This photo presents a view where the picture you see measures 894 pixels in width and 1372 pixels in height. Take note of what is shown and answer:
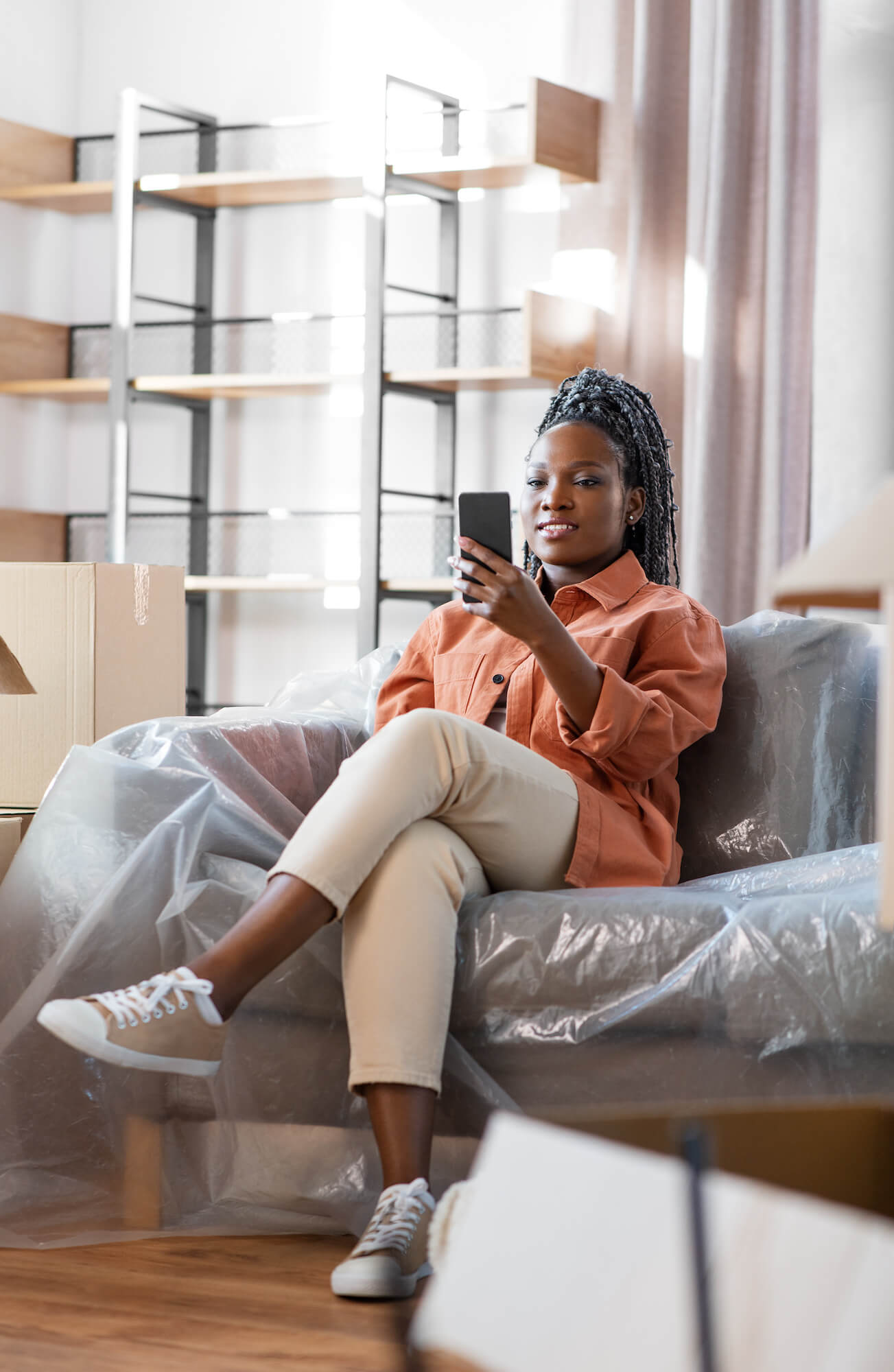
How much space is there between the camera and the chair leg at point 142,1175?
4.72 feet

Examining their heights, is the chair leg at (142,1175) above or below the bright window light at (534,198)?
below

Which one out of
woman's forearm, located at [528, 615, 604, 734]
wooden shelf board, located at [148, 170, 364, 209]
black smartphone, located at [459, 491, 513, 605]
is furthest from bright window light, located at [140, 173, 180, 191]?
woman's forearm, located at [528, 615, 604, 734]

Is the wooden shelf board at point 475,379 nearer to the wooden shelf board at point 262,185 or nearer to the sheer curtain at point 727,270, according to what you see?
the sheer curtain at point 727,270

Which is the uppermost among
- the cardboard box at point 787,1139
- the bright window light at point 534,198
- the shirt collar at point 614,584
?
the bright window light at point 534,198

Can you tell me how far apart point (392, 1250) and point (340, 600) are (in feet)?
7.37

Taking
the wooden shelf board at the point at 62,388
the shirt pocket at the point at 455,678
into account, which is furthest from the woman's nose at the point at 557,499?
the wooden shelf board at the point at 62,388

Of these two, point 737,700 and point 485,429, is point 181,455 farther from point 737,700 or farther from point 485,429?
point 737,700

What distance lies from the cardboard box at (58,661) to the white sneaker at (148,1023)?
1.76ft

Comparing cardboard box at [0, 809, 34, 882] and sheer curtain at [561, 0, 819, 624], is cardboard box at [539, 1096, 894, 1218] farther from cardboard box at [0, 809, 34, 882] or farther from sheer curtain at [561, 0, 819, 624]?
sheer curtain at [561, 0, 819, 624]

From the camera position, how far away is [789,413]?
2797 mm

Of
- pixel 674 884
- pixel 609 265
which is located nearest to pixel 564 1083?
pixel 674 884

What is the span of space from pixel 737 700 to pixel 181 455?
2109mm

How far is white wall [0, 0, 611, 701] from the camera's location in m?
3.24

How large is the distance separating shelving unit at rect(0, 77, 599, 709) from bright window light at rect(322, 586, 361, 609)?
6 cm
